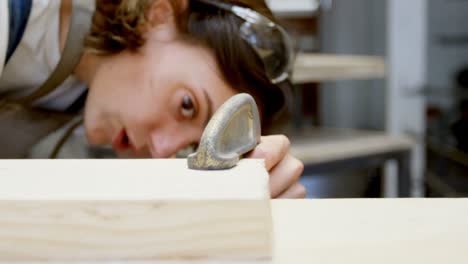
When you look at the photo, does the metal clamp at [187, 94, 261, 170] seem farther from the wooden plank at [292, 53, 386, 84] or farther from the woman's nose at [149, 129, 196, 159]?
the wooden plank at [292, 53, 386, 84]

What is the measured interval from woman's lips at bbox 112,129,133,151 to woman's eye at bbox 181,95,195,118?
151 mm

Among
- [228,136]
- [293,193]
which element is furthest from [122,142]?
[228,136]

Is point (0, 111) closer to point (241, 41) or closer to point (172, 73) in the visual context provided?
point (172, 73)

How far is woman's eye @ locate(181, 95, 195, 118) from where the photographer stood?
1.02 m

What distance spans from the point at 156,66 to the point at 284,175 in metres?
0.42

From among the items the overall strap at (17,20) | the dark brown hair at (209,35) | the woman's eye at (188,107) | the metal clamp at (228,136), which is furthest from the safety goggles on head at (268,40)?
A: the metal clamp at (228,136)

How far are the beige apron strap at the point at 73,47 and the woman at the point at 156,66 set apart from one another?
1 cm

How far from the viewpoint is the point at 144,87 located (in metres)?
1.04

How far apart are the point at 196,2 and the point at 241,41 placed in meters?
0.11

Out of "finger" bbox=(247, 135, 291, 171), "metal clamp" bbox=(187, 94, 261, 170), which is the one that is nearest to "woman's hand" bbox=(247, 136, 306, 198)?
"finger" bbox=(247, 135, 291, 171)

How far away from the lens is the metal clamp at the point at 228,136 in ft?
1.46

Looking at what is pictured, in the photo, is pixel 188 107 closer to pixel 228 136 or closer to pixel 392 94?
pixel 228 136

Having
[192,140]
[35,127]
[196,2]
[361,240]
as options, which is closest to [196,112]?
[192,140]

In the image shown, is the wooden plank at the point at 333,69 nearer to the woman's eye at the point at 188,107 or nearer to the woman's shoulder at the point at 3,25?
the woman's eye at the point at 188,107
